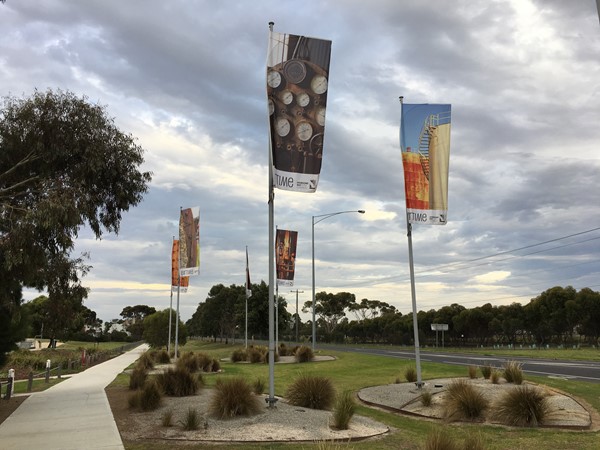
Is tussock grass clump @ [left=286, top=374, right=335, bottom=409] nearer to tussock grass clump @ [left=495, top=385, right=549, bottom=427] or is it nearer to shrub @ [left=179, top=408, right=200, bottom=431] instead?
shrub @ [left=179, top=408, right=200, bottom=431]

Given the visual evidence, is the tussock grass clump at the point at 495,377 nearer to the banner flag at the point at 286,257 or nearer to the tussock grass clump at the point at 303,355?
the tussock grass clump at the point at 303,355

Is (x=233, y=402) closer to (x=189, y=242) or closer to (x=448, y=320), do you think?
(x=189, y=242)

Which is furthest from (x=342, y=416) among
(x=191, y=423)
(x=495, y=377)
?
(x=495, y=377)

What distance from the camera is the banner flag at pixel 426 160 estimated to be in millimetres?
15156

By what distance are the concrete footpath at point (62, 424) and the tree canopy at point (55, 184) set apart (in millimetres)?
2872

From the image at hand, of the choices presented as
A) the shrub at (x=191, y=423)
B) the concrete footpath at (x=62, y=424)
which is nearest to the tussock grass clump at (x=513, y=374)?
the shrub at (x=191, y=423)

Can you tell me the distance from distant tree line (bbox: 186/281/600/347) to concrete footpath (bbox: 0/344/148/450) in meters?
49.6

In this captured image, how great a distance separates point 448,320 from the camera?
7662 cm

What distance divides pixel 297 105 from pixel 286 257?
19.4m

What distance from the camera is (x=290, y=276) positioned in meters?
30.7

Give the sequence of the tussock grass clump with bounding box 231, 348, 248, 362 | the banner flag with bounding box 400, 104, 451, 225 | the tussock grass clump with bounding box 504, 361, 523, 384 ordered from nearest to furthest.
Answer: the banner flag with bounding box 400, 104, 451, 225, the tussock grass clump with bounding box 504, 361, 523, 384, the tussock grass clump with bounding box 231, 348, 248, 362

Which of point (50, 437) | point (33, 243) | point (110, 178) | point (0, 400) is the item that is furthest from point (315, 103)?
point (0, 400)

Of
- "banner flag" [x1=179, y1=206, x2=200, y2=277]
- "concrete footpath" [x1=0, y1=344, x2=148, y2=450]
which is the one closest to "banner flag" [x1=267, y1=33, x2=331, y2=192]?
"concrete footpath" [x1=0, y1=344, x2=148, y2=450]

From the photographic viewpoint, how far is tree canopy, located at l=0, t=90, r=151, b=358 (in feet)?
35.1
